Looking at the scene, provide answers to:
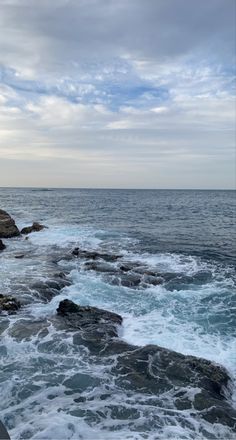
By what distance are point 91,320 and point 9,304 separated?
368 centimetres

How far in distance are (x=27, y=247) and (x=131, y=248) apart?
27.4 ft

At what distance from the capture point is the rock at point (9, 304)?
14.7m

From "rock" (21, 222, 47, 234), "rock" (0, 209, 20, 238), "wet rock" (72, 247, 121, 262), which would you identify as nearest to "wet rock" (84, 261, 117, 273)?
"wet rock" (72, 247, 121, 262)

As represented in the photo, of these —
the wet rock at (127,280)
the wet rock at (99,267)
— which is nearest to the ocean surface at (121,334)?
the wet rock at (127,280)

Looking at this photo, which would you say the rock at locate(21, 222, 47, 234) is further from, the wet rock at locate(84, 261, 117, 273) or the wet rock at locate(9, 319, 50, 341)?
the wet rock at locate(9, 319, 50, 341)

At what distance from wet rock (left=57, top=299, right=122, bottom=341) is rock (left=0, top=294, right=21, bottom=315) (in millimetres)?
1897

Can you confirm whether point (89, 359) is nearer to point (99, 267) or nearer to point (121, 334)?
point (121, 334)

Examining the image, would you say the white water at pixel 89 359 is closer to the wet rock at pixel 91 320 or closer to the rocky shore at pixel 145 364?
the rocky shore at pixel 145 364

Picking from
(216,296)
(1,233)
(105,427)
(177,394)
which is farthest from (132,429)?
(1,233)

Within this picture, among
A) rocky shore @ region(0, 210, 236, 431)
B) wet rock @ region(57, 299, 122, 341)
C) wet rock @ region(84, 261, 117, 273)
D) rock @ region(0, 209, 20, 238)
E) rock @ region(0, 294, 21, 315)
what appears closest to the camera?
rocky shore @ region(0, 210, 236, 431)

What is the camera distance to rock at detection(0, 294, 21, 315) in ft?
48.3

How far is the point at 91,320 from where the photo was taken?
1389 cm

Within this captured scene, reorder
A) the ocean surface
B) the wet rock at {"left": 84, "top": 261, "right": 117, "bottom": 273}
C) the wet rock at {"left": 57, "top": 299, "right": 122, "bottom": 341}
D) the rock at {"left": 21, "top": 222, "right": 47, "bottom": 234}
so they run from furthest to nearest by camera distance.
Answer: the rock at {"left": 21, "top": 222, "right": 47, "bottom": 234}
the wet rock at {"left": 84, "top": 261, "right": 117, "bottom": 273}
the wet rock at {"left": 57, "top": 299, "right": 122, "bottom": 341}
the ocean surface

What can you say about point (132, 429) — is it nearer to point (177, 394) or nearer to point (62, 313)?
point (177, 394)
